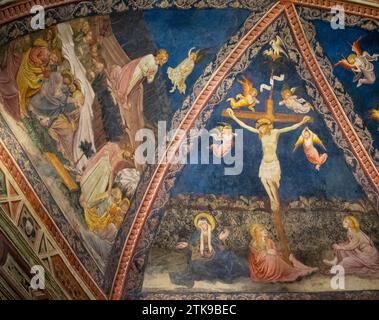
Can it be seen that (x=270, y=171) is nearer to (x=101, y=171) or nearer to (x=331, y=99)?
(x=331, y=99)

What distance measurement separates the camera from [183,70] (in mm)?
14492

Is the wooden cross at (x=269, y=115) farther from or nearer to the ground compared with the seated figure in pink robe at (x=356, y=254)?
farther from the ground

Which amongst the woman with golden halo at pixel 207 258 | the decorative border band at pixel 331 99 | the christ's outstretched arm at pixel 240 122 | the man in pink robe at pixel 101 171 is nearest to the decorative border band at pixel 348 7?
the decorative border band at pixel 331 99

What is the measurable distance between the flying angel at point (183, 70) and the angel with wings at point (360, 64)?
2305mm

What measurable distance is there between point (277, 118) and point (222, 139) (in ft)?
3.27

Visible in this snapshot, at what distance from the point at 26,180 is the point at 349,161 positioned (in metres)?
5.52

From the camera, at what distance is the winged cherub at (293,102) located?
49.4 feet

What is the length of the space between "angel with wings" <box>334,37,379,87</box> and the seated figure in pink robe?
7.87ft

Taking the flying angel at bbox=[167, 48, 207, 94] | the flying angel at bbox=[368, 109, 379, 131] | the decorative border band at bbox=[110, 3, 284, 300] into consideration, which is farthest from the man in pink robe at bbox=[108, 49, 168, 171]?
the flying angel at bbox=[368, 109, 379, 131]

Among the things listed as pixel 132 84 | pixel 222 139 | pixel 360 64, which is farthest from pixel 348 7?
pixel 132 84

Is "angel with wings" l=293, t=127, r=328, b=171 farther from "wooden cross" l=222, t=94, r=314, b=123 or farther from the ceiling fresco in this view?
"wooden cross" l=222, t=94, r=314, b=123

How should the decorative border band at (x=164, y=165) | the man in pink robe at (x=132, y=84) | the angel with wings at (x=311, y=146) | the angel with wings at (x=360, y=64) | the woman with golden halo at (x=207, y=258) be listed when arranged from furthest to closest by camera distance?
the angel with wings at (x=311, y=146) → the woman with golden halo at (x=207, y=258) → the angel with wings at (x=360, y=64) → the decorative border band at (x=164, y=165) → the man in pink robe at (x=132, y=84)

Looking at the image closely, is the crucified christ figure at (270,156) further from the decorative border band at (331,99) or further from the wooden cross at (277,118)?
the decorative border band at (331,99)
